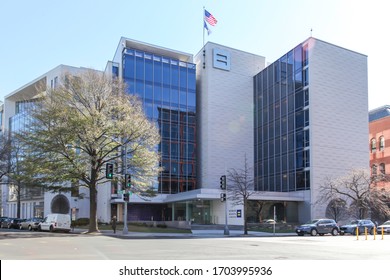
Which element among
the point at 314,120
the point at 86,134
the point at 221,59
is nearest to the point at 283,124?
the point at 314,120

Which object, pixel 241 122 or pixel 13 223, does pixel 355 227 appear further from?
pixel 13 223

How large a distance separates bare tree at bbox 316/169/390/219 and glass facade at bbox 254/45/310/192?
321 cm

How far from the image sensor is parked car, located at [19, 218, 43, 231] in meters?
43.1

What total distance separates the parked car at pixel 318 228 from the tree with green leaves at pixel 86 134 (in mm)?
14580

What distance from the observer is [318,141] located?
181 ft

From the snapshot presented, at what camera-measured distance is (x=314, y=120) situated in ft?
182

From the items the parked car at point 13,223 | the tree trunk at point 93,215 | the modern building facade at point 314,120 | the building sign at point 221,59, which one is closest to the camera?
the tree trunk at point 93,215

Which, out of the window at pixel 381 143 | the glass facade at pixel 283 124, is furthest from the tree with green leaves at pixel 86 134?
the window at pixel 381 143

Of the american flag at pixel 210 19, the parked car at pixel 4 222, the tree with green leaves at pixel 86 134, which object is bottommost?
the parked car at pixel 4 222

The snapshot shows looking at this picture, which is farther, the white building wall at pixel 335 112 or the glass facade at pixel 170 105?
the glass facade at pixel 170 105

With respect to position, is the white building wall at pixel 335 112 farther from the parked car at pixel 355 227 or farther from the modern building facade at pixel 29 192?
the modern building facade at pixel 29 192

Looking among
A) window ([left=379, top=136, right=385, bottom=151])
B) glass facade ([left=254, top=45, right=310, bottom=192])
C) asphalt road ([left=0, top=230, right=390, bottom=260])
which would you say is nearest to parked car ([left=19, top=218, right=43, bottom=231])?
asphalt road ([left=0, top=230, right=390, bottom=260])

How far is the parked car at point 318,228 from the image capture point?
3850 cm
